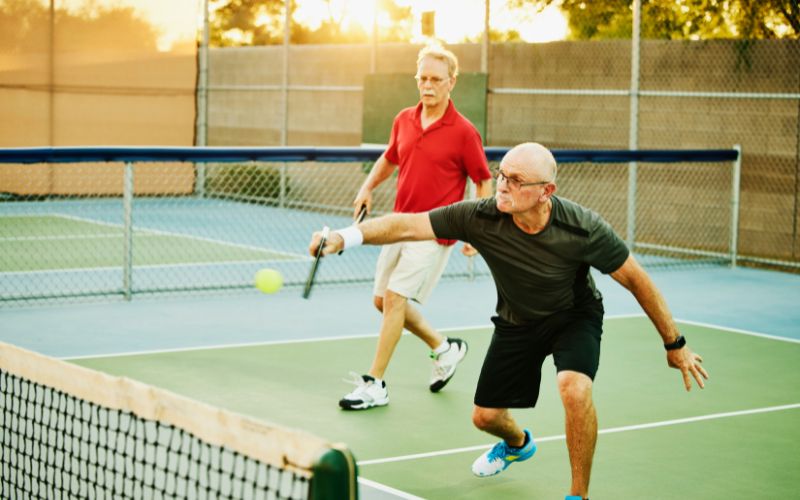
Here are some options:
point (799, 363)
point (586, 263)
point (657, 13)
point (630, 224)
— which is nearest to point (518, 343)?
point (586, 263)

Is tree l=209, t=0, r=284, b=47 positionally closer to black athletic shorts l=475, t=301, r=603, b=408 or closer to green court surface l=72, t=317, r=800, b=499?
green court surface l=72, t=317, r=800, b=499

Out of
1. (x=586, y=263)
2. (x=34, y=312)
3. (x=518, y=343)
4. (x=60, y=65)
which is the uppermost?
(x=60, y=65)

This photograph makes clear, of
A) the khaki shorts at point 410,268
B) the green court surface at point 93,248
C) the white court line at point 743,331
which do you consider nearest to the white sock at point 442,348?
the khaki shorts at point 410,268

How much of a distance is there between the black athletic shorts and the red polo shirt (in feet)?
6.19

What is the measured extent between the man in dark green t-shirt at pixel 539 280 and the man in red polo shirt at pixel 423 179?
1.75 m

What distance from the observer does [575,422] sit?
4.91 m

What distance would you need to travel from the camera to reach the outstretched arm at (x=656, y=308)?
5.04m

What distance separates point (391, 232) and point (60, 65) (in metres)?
16.4

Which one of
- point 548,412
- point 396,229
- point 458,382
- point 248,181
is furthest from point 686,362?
point 248,181

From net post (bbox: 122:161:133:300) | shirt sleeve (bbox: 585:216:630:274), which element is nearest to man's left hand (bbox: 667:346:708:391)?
shirt sleeve (bbox: 585:216:630:274)

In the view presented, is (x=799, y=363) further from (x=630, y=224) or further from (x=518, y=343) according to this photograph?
(x=630, y=224)

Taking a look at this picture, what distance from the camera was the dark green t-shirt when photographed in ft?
16.6

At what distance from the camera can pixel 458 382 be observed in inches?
309

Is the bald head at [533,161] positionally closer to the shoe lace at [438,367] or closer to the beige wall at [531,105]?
the shoe lace at [438,367]
